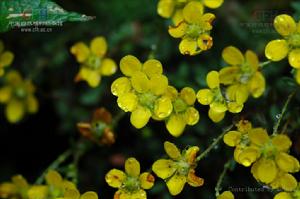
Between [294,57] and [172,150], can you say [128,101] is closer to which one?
[172,150]

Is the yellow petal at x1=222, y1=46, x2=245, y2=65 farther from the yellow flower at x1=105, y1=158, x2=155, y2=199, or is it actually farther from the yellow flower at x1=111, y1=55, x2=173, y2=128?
the yellow flower at x1=105, y1=158, x2=155, y2=199

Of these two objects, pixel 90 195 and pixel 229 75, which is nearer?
pixel 90 195

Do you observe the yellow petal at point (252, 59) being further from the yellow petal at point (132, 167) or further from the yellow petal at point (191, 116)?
the yellow petal at point (132, 167)

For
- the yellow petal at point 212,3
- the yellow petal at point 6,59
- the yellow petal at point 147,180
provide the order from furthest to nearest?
the yellow petal at point 6,59 < the yellow petal at point 212,3 < the yellow petal at point 147,180

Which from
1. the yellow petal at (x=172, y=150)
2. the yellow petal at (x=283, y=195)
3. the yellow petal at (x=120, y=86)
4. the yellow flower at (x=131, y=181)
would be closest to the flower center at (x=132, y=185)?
the yellow flower at (x=131, y=181)

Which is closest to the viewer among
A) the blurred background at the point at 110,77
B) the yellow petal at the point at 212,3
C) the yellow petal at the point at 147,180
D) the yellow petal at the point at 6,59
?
the yellow petal at the point at 147,180

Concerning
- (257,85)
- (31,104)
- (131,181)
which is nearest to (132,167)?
(131,181)

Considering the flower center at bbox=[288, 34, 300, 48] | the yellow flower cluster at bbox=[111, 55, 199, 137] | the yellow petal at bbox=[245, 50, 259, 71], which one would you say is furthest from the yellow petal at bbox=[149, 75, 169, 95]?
the flower center at bbox=[288, 34, 300, 48]
